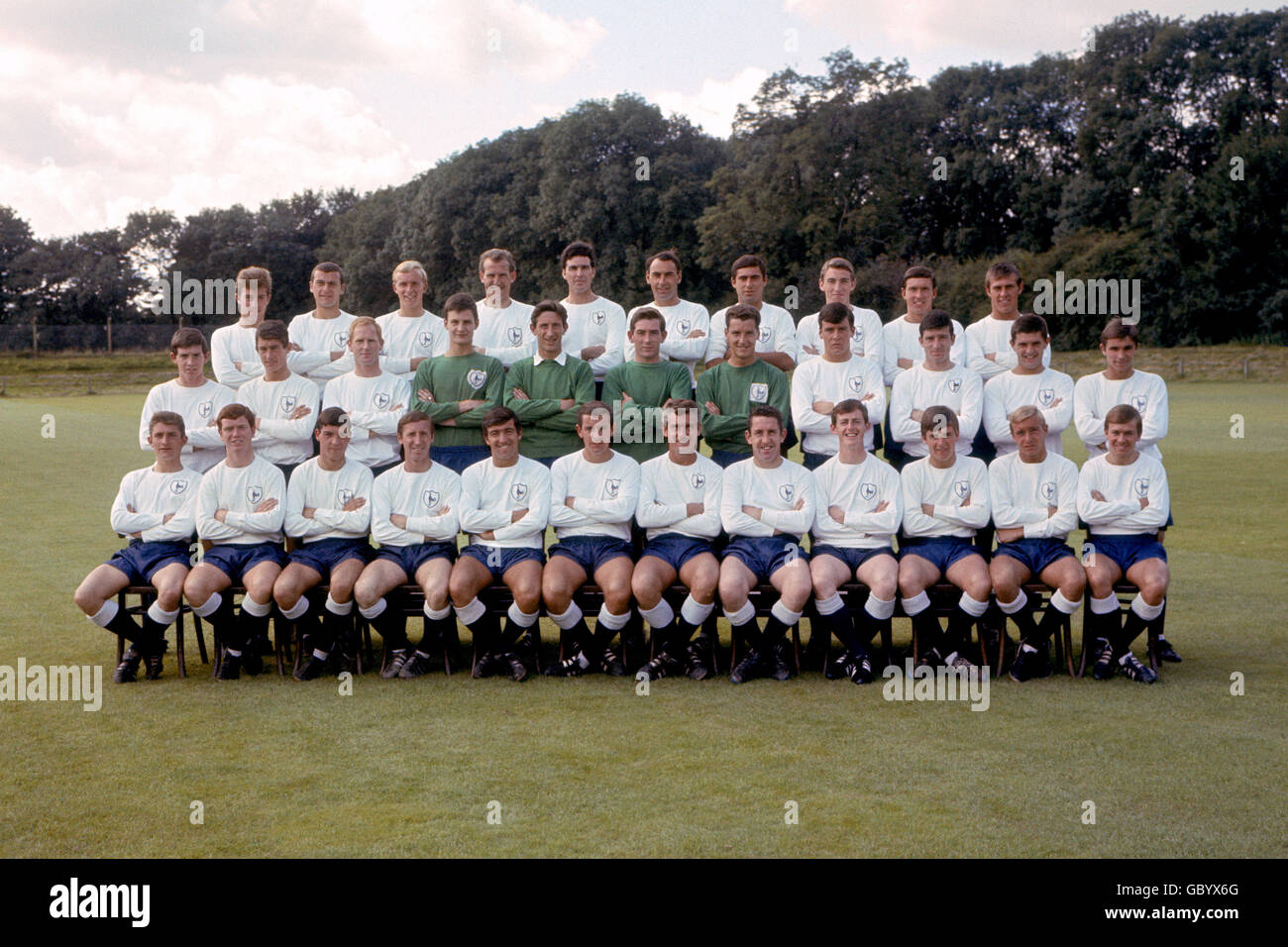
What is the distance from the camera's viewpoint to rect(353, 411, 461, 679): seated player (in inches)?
268

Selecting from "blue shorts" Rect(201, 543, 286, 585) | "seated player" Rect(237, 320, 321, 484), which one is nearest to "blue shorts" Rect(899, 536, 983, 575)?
"blue shorts" Rect(201, 543, 286, 585)

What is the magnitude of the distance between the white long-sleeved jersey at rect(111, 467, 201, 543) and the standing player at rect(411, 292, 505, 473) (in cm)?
149

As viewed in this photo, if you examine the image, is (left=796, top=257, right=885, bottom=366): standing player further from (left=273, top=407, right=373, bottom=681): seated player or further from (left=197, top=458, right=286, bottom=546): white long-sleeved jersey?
(left=197, top=458, right=286, bottom=546): white long-sleeved jersey

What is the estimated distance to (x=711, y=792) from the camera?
16.0 feet

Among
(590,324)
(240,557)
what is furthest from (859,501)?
(240,557)

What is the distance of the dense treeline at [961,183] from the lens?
4716 centimetres

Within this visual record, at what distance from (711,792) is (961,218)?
53.7 meters

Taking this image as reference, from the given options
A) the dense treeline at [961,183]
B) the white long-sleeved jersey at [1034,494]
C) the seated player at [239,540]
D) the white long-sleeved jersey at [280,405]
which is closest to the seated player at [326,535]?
the seated player at [239,540]

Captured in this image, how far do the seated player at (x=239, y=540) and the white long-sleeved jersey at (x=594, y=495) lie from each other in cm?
164

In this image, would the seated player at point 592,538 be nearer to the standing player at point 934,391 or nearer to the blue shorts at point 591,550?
the blue shorts at point 591,550

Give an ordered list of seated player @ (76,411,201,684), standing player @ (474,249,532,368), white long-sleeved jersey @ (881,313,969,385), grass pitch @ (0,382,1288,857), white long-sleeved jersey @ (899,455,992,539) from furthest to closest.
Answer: standing player @ (474,249,532,368) < white long-sleeved jersey @ (881,313,969,385) < white long-sleeved jersey @ (899,455,992,539) < seated player @ (76,411,201,684) < grass pitch @ (0,382,1288,857)

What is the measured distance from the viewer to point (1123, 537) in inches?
274

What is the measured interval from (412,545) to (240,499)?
1056mm
